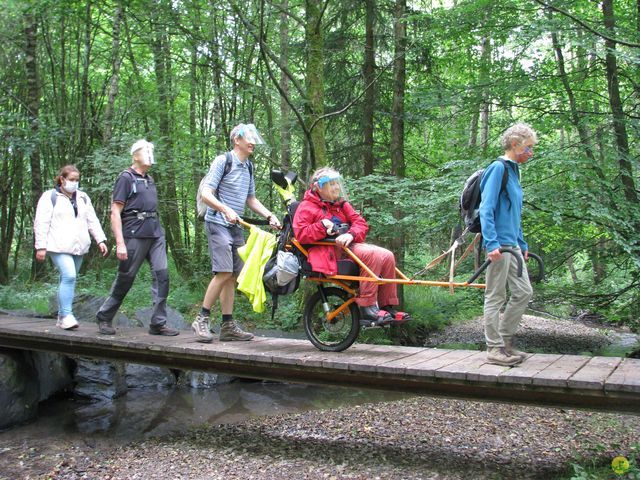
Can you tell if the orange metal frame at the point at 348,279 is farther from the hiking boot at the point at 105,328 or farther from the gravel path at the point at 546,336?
the gravel path at the point at 546,336

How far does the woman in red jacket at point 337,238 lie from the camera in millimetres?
5293

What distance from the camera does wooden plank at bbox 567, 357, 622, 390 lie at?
4.18 m

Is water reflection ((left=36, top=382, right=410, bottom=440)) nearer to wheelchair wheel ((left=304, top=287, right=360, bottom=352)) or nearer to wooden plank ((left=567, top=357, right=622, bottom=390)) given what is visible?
wheelchair wheel ((left=304, top=287, right=360, bottom=352))

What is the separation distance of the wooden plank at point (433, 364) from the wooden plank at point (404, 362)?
57 mm

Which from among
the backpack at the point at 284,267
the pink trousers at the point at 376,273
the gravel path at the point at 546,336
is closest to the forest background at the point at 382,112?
the gravel path at the point at 546,336

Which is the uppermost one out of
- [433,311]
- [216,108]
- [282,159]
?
[216,108]

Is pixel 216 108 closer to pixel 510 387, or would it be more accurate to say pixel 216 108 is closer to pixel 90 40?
pixel 90 40

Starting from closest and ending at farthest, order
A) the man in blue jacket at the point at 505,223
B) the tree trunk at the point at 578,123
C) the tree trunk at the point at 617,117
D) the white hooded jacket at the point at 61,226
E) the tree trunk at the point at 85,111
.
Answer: the man in blue jacket at the point at 505,223
the white hooded jacket at the point at 61,226
the tree trunk at the point at 617,117
the tree trunk at the point at 578,123
the tree trunk at the point at 85,111

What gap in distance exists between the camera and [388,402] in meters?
8.19

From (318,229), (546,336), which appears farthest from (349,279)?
(546,336)

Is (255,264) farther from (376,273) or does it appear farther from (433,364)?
(433,364)

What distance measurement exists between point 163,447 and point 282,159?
875 centimetres

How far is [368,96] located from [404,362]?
8.68 m

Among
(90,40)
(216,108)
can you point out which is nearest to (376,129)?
(216,108)
